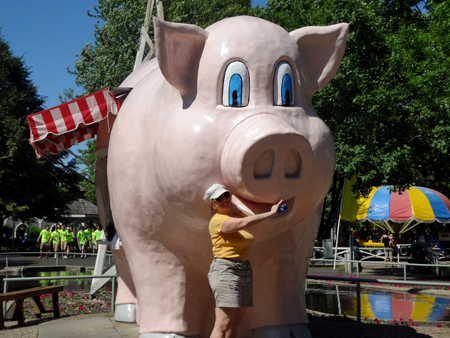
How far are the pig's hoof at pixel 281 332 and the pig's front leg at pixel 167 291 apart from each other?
1.73 ft

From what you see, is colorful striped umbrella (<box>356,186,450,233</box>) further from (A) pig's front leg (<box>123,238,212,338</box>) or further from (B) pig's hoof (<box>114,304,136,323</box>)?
(A) pig's front leg (<box>123,238,212,338</box>)

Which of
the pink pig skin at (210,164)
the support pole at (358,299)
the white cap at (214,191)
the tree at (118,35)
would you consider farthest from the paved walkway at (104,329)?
the tree at (118,35)

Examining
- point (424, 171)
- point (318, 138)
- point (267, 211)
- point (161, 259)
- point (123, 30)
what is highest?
point (123, 30)

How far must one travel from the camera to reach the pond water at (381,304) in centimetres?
894

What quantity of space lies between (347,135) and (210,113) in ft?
35.6

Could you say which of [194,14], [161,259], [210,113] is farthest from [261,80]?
[194,14]

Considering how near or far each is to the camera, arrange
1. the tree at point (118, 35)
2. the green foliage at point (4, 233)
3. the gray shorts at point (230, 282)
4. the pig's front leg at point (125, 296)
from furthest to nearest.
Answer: the green foliage at point (4, 233) < the tree at point (118, 35) < the pig's front leg at point (125, 296) < the gray shorts at point (230, 282)

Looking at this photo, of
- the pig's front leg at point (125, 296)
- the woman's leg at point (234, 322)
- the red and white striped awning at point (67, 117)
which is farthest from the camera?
the pig's front leg at point (125, 296)

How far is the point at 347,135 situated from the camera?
14273 mm

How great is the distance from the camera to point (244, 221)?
142 inches

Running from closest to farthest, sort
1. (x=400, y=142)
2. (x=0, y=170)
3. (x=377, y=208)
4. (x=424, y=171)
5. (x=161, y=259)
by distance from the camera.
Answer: (x=161, y=259)
(x=400, y=142)
(x=424, y=171)
(x=377, y=208)
(x=0, y=170)

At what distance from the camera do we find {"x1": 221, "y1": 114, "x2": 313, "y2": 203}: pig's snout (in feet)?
11.6

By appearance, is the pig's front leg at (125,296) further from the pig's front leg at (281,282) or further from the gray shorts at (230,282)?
the gray shorts at (230,282)

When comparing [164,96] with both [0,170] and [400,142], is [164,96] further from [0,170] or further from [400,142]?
[0,170]
